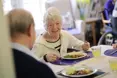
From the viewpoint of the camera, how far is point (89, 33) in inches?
181

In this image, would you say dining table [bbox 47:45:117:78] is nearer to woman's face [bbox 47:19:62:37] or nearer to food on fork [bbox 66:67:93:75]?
food on fork [bbox 66:67:93:75]

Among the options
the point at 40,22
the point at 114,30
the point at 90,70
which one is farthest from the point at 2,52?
the point at 40,22

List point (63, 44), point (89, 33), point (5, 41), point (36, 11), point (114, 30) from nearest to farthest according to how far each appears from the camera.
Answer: point (5, 41), point (63, 44), point (114, 30), point (36, 11), point (89, 33)

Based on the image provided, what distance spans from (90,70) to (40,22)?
299 centimetres

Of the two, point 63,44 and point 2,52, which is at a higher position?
point 2,52

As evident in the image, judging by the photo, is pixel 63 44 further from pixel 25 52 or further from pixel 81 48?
pixel 25 52

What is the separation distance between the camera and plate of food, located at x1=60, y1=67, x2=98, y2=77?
140cm

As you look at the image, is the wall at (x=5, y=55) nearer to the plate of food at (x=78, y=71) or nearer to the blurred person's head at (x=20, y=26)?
the blurred person's head at (x=20, y=26)

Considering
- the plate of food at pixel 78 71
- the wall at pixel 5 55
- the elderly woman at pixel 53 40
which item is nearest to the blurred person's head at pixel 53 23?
the elderly woman at pixel 53 40

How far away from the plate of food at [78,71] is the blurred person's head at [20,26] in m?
0.37

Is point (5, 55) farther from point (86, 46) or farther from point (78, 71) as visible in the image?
point (86, 46)

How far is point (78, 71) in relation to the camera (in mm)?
1453

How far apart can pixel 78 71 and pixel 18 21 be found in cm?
53

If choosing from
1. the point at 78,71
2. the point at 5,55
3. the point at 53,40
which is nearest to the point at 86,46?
the point at 53,40
